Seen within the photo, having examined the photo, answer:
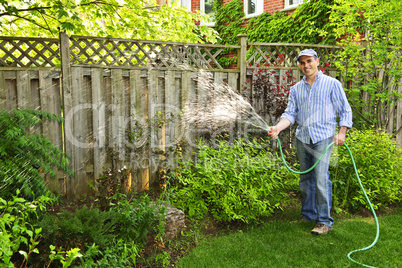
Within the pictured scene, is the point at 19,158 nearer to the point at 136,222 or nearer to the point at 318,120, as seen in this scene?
the point at 136,222

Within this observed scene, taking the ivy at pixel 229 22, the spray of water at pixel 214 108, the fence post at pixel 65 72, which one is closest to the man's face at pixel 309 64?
the spray of water at pixel 214 108

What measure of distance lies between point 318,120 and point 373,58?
2756mm

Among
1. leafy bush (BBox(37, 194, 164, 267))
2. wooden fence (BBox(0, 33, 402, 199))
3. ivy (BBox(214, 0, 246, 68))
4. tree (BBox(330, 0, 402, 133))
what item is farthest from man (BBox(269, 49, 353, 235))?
ivy (BBox(214, 0, 246, 68))

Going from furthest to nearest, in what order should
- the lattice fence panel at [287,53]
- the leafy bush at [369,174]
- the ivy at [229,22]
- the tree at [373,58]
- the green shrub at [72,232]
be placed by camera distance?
the ivy at [229,22], the lattice fence panel at [287,53], the tree at [373,58], the leafy bush at [369,174], the green shrub at [72,232]

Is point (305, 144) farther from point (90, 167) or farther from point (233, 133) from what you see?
point (90, 167)

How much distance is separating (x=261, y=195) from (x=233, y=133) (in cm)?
149

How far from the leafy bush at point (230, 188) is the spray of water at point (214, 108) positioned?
918mm

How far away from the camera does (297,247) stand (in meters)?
3.43

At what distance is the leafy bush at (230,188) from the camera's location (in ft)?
12.8

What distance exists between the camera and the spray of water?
521 cm

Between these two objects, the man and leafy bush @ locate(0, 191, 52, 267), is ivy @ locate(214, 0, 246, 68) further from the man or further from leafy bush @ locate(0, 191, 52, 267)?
leafy bush @ locate(0, 191, 52, 267)

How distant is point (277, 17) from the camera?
9.22 m

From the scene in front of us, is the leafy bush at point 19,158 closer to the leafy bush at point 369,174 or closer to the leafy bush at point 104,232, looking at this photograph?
the leafy bush at point 104,232

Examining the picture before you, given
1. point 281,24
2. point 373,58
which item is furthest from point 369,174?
point 281,24
